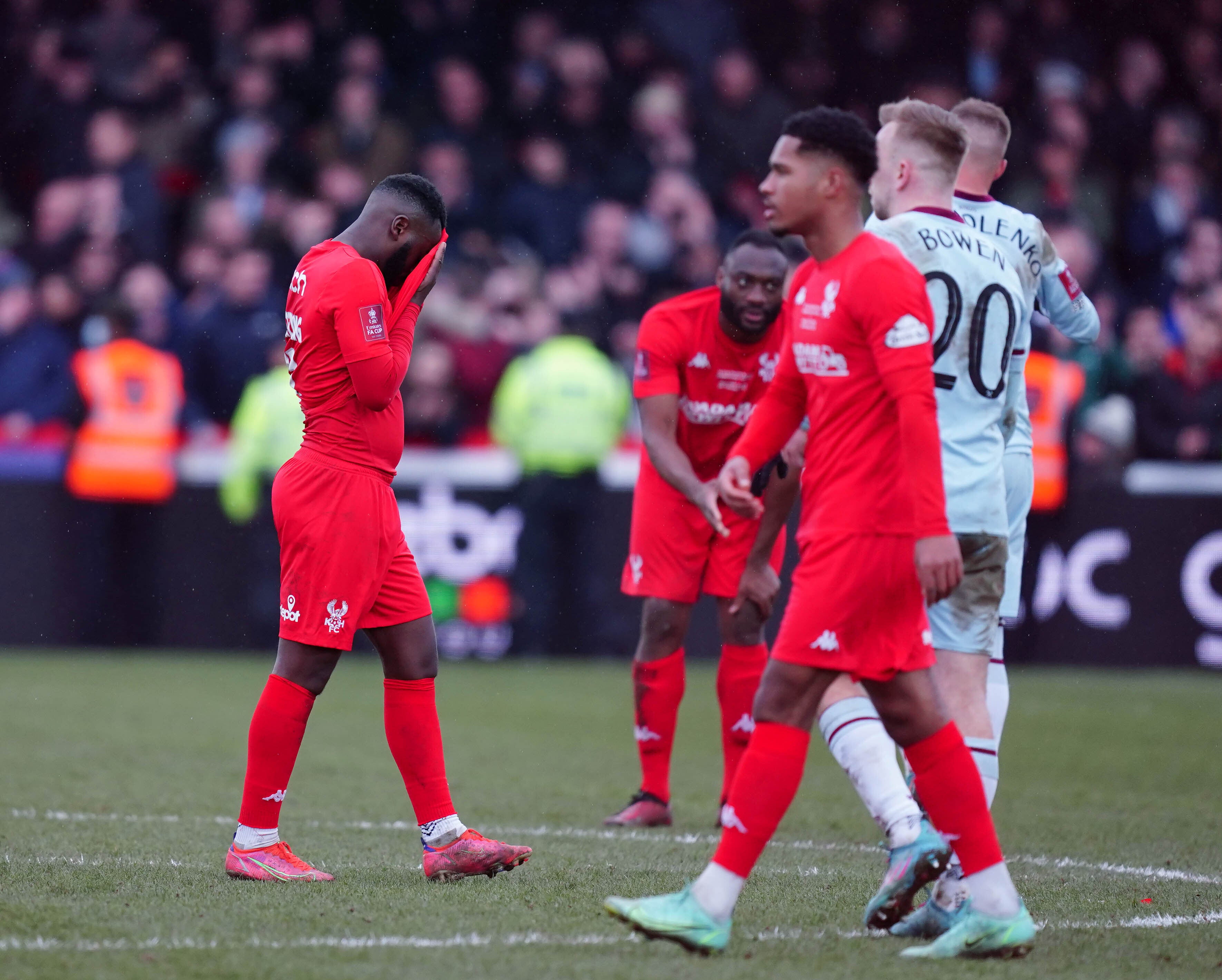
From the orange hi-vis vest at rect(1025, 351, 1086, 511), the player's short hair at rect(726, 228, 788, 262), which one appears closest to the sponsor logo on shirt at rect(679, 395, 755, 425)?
the player's short hair at rect(726, 228, 788, 262)

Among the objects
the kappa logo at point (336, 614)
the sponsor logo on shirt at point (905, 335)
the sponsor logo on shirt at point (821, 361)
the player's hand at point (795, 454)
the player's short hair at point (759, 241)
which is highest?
the player's short hair at point (759, 241)

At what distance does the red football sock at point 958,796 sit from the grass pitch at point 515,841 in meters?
0.26

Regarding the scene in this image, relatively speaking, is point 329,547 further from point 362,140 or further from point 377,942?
point 362,140

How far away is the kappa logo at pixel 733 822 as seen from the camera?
13.2 feet

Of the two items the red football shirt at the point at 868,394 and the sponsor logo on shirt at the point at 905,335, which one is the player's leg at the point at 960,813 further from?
the sponsor logo on shirt at the point at 905,335

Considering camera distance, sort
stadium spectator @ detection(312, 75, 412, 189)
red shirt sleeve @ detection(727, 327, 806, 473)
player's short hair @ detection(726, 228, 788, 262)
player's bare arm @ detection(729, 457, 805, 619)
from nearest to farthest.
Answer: red shirt sleeve @ detection(727, 327, 806, 473) → player's bare arm @ detection(729, 457, 805, 619) → player's short hair @ detection(726, 228, 788, 262) → stadium spectator @ detection(312, 75, 412, 189)

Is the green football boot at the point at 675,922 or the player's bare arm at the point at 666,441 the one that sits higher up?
the player's bare arm at the point at 666,441

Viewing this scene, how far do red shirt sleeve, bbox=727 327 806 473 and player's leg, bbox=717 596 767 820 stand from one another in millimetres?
2268

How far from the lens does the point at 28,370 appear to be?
491 inches

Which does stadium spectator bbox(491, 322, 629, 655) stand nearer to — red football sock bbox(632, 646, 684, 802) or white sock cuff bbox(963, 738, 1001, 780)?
red football sock bbox(632, 646, 684, 802)

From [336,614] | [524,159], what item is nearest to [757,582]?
[336,614]

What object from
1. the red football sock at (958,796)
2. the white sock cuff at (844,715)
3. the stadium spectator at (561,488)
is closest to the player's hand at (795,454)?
the white sock cuff at (844,715)

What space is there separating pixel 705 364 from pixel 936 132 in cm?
209

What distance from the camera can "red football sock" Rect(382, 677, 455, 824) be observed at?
5184 millimetres
